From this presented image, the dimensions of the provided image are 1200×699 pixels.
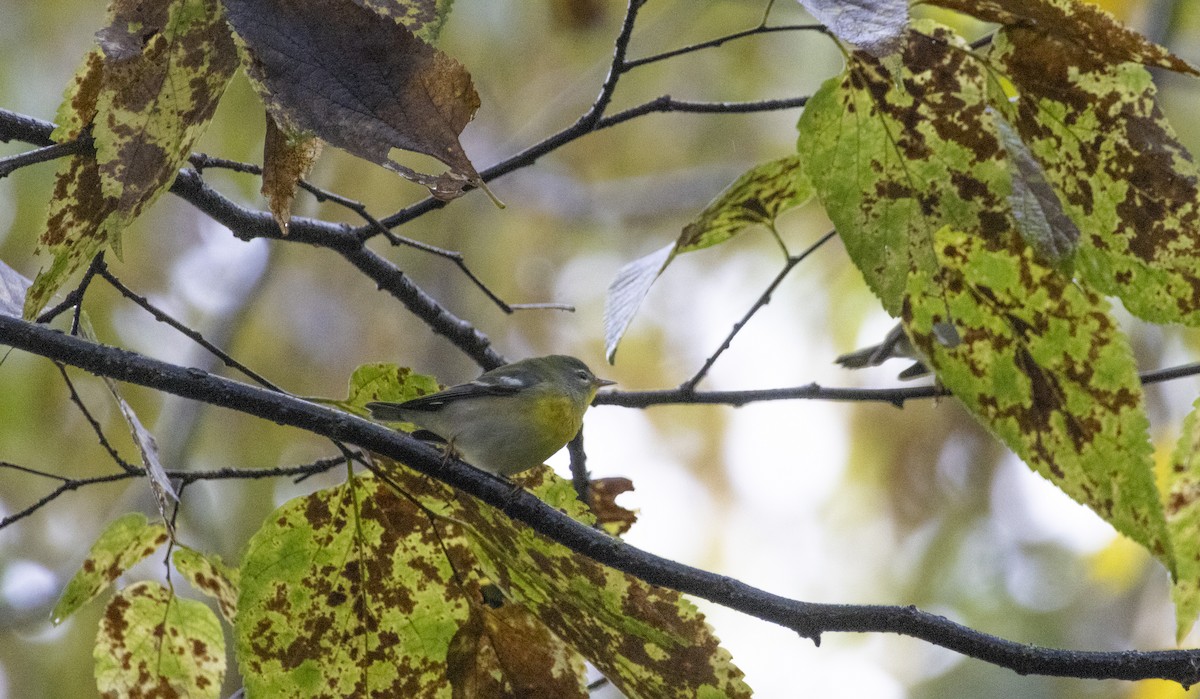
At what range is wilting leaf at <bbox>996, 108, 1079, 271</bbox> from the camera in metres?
0.94

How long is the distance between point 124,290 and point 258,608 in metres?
0.57

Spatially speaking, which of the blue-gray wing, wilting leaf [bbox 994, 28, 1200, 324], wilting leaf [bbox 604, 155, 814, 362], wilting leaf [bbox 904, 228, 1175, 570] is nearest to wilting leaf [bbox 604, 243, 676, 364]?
wilting leaf [bbox 604, 155, 814, 362]

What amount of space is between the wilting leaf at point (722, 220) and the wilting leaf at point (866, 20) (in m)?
0.45

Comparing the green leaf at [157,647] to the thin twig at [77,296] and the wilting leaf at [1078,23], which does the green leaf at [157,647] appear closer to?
the thin twig at [77,296]

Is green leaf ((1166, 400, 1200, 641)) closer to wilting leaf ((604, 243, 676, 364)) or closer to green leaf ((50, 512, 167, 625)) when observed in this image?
wilting leaf ((604, 243, 676, 364))

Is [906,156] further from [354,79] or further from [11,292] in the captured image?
[11,292]

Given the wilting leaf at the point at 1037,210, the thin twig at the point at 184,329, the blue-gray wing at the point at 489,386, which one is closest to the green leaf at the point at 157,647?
the thin twig at the point at 184,329

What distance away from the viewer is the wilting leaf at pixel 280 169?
32.5 inches

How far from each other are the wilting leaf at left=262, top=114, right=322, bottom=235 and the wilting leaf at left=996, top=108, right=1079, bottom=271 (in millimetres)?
647

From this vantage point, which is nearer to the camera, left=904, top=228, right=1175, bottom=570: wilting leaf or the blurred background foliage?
left=904, top=228, right=1175, bottom=570: wilting leaf

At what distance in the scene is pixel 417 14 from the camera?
757 millimetres

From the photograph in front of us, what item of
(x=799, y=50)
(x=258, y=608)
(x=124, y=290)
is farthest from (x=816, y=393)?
(x=799, y=50)

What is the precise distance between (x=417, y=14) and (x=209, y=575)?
1.16 meters

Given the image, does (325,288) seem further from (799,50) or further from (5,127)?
(5,127)
